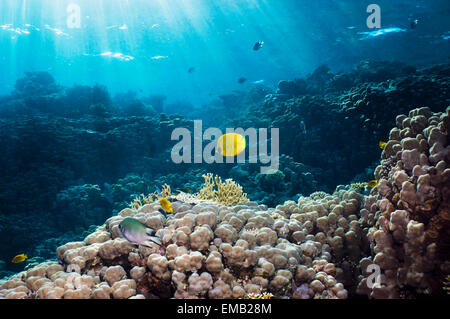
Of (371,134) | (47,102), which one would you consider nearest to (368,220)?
(371,134)

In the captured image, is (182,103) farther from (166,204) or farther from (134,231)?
(134,231)

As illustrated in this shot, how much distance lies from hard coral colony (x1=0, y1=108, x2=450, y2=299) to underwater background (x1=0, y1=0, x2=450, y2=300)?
2053mm

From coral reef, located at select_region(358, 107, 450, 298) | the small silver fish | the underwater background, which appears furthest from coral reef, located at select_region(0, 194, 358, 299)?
the underwater background

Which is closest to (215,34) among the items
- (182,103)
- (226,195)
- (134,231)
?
(182,103)

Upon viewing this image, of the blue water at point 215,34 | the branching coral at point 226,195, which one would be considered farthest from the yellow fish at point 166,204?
the blue water at point 215,34

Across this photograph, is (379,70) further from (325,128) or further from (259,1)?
(259,1)

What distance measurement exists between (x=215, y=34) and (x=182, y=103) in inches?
471

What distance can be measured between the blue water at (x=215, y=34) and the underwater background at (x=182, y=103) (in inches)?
9.2

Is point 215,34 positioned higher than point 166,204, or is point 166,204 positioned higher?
point 215,34

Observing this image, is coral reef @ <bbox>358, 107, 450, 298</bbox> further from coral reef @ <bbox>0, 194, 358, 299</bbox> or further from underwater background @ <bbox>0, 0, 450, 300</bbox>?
underwater background @ <bbox>0, 0, 450, 300</bbox>

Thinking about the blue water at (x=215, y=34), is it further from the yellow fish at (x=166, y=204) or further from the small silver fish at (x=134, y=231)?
the small silver fish at (x=134, y=231)

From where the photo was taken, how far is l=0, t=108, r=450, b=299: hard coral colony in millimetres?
2500

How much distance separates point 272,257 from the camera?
2855 mm

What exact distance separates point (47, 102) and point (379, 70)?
2504cm
